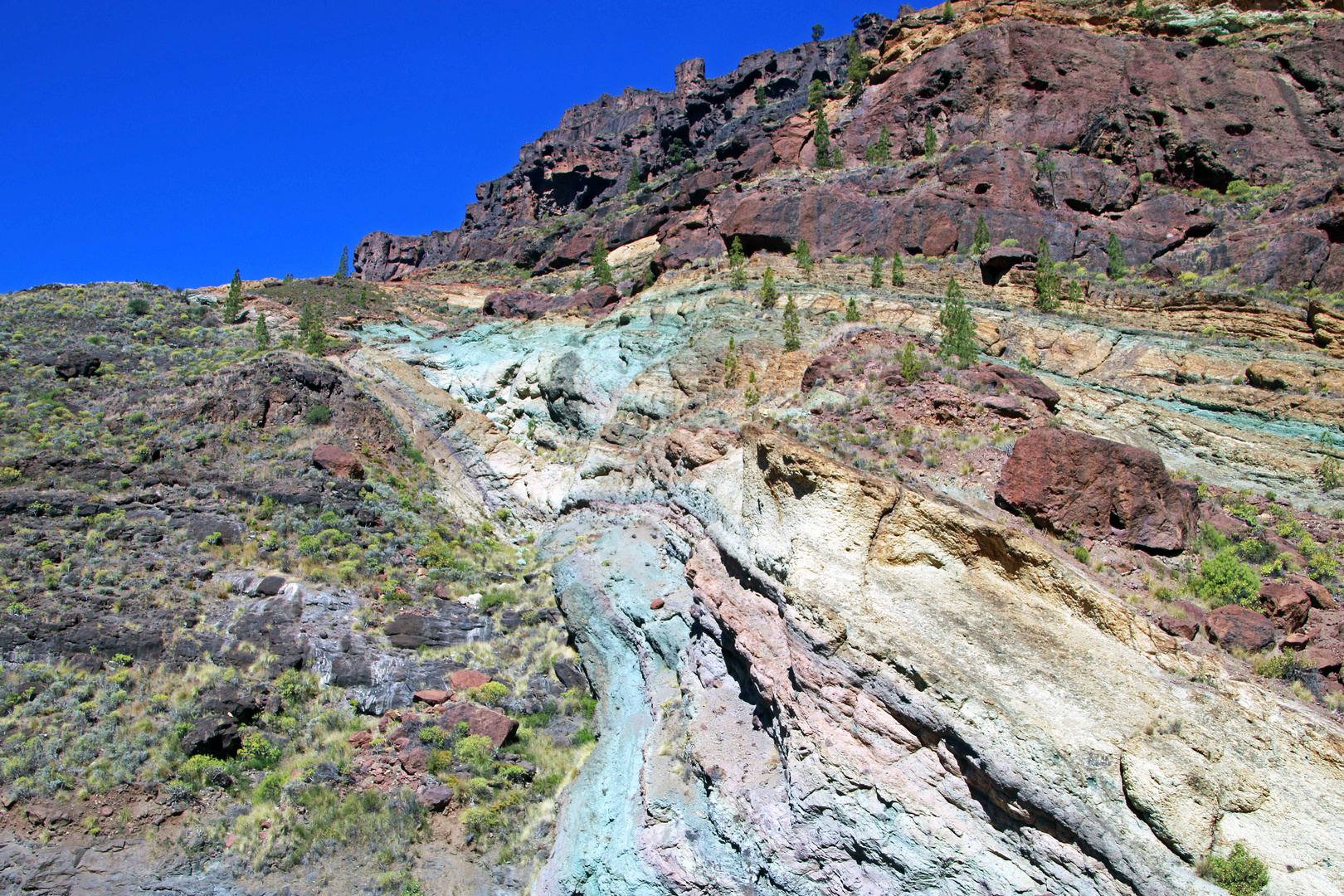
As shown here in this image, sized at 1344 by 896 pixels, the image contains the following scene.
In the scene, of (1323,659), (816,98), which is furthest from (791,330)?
(816,98)

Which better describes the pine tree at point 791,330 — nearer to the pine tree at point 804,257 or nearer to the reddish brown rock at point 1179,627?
the pine tree at point 804,257

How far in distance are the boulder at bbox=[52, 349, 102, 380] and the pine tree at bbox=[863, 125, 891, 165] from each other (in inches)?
1642

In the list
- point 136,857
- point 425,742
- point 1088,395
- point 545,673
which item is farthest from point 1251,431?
point 136,857

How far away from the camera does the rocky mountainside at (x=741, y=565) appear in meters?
9.09

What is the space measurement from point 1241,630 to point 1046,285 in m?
22.9

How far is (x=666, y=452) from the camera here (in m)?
20.2

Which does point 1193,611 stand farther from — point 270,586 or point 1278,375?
point 270,586

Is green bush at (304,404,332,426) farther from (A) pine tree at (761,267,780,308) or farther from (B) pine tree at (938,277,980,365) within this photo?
(B) pine tree at (938,277,980,365)

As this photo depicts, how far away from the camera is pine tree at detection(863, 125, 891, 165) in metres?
45.4

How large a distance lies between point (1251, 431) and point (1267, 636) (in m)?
11.6

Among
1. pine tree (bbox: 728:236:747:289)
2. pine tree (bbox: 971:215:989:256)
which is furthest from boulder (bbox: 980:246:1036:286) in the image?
pine tree (bbox: 728:236:747:289)

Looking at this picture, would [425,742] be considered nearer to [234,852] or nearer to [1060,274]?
[234,852]

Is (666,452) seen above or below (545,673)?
above

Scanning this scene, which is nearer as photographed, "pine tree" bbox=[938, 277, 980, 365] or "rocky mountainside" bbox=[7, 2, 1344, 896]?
"rocky mountainside" bbox=[7, 2, 1344, 896]
